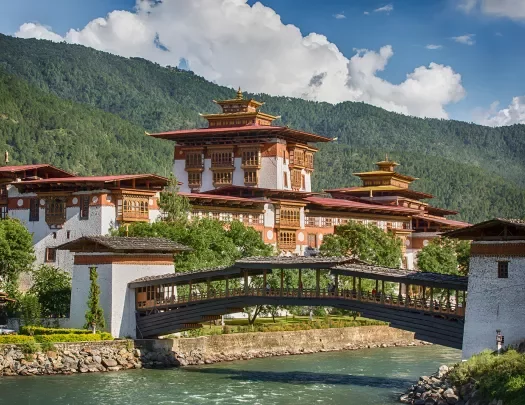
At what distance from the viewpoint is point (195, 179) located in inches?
3915

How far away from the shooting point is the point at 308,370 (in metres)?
57.2

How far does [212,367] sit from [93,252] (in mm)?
9033

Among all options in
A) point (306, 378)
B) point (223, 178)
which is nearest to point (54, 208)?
point (223, 178)

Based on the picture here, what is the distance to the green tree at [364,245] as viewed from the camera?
8588cm

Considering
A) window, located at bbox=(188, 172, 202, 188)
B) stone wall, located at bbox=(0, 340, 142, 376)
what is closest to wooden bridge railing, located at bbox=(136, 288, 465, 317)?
stone wall, located at bbox=(0, 340, 142, 376)

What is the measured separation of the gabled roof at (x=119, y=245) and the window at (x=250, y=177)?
34661 mm

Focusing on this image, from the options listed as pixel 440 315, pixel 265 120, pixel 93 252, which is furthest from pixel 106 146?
pixel 440 315

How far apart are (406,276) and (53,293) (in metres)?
22.9

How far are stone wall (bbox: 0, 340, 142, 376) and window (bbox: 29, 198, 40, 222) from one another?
20.4 m

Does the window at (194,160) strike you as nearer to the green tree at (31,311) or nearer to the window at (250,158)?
the window at (250,158)

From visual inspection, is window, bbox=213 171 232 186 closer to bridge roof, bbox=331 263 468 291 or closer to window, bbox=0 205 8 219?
window, bbox=0 205 8 219

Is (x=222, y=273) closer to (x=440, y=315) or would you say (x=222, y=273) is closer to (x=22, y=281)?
(x=440, y=315)

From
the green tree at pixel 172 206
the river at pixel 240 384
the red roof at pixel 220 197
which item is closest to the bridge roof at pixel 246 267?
the river at pixel 240 384

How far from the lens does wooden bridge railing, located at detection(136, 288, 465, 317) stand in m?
51.6
